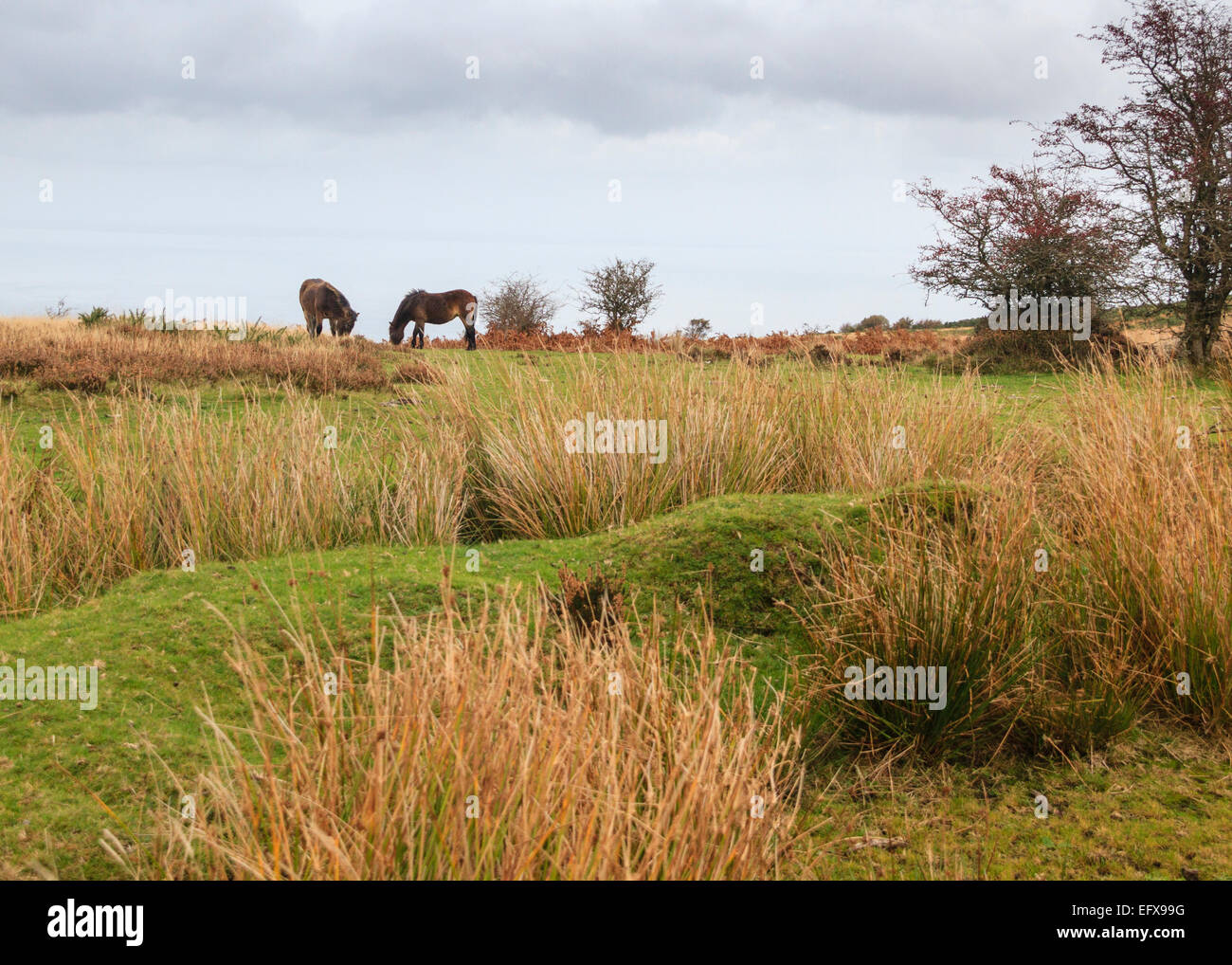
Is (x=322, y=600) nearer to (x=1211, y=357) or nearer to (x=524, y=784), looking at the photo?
(x=524, y=784)

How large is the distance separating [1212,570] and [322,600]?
158 inches

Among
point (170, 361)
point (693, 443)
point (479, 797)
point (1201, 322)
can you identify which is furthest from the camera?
point (1201, 322)

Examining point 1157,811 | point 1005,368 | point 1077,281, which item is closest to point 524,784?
point 1157,811

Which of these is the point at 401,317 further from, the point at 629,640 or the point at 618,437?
the point at 629,640

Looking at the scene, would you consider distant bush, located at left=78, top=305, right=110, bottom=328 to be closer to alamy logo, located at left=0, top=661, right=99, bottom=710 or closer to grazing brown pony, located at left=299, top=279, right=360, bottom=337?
grazing brown pony, located at left=299, top=279, right=360, bottom=337

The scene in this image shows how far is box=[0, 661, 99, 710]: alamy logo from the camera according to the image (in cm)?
391

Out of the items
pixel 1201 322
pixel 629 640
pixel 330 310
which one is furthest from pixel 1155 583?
pixel 330 310

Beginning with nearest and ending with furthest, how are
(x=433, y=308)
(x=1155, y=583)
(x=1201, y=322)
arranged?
(x=1155, y=583), (x=1201, y=322), (x=433, y=308)

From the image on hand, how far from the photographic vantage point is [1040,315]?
16125 mm

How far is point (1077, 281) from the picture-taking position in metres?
15.8

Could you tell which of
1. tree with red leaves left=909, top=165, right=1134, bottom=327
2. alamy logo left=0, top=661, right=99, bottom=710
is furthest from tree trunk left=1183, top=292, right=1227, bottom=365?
alamy logo left=0, top=661, right=99, bottom=710
